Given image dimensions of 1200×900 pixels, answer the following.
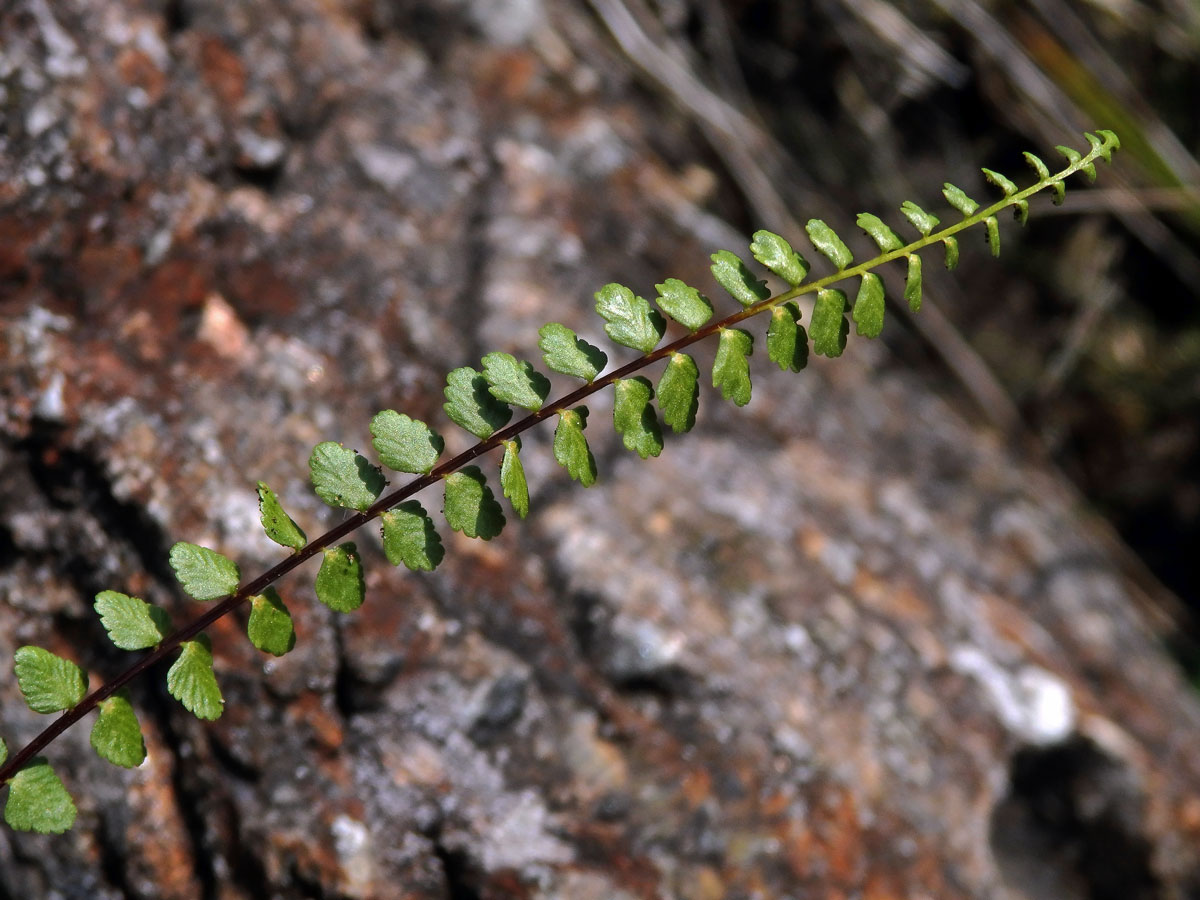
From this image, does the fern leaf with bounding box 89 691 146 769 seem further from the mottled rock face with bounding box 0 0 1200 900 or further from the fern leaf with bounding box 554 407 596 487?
the fern leaf with bounding box 554 407 596 487

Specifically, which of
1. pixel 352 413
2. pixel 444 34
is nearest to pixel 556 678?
pixel 352 413

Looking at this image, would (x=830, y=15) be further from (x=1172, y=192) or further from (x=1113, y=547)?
(x=1113, y=547)

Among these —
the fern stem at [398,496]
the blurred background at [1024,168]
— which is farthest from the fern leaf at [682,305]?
the blurred background at [1024,168]

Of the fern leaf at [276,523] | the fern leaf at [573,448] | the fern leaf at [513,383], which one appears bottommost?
the fern leaf at [276,523]

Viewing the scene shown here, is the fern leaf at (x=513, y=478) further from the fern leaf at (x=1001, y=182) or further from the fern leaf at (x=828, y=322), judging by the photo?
the fern leaf at (x=1001, y=182)

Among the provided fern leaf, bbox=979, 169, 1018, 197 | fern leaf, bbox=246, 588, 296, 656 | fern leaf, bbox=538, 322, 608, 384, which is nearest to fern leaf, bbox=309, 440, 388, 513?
fern leaf, bbox=246, 588, 296, 656

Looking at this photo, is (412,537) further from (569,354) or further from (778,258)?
(778,258)
